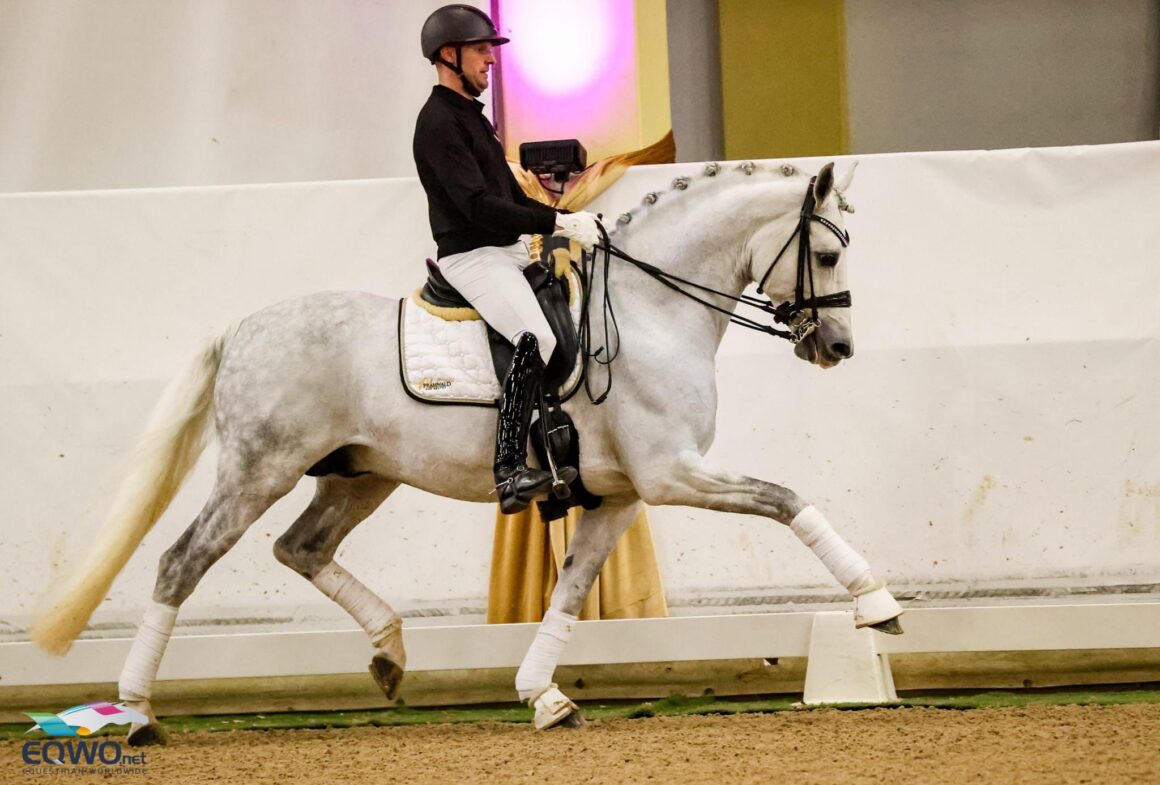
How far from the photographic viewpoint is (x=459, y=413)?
3.52 metres

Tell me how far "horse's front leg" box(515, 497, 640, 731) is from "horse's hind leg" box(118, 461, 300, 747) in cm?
90

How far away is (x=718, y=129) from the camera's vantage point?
6.50 m

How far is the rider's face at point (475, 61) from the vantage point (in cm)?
360

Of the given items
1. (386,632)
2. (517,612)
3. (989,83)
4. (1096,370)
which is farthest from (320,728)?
(989,83)

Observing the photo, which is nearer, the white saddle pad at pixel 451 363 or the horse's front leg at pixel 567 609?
the white saddle pad at pixel 451 363

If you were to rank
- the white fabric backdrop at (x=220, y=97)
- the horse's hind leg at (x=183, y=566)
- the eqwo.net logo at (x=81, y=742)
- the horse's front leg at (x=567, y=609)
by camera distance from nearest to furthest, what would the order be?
the eqwo.net logo at (x=81, y=742) < the horse's hind leg at (x=183, y=566) < the horse's front leg at (x=567, y=609) < the white fabric backdrop at (x=220, y=97)

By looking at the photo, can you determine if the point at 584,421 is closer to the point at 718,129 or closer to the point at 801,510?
the point at 801,510

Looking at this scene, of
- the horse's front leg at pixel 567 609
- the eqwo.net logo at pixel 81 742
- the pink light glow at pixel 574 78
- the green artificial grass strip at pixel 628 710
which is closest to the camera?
the eqwo.net logo at pixel 81 742

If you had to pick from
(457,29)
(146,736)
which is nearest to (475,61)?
(457,29)

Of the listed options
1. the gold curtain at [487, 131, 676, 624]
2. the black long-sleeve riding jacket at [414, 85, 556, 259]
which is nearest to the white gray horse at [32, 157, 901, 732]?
the black long-sleeve riding jacket at [414, 85, 556, 259]

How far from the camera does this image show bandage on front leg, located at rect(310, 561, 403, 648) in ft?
12.4

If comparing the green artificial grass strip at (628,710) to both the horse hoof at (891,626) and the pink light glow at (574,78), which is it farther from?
the pink light glow at (574,78)

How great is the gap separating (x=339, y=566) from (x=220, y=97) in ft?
9.79

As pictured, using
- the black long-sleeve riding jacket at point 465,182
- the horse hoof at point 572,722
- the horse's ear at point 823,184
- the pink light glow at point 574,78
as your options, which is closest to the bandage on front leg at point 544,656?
the horse hoof at point 572,722
